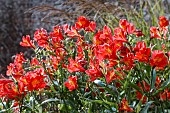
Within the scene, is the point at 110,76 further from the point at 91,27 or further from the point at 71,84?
the point at 91,27

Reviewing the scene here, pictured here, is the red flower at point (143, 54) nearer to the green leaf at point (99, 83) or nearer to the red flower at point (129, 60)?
the red flower at point (129, 60)

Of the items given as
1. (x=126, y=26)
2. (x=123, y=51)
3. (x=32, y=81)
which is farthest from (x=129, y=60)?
(x=32, y=81)

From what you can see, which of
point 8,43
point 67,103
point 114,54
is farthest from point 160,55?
point 8,43

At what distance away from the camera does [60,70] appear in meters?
1.50

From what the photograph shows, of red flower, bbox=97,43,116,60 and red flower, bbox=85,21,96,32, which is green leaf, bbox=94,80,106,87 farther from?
red flower, bbox=85,21,96,32

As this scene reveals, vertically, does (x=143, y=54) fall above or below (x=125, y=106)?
above

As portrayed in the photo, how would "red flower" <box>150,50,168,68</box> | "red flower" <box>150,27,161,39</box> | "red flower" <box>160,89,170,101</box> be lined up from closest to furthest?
"red flower" <box>150,50,168,68</box> < "red flower" <box>160,89,170,101</box> < "red flower" <box>150,27,161,39</box>

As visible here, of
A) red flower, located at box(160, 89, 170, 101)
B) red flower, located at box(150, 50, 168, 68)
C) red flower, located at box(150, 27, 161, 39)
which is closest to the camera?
red flower, located at box(150, 50, 168, 68)

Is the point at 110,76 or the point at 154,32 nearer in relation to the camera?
the point at 110,76

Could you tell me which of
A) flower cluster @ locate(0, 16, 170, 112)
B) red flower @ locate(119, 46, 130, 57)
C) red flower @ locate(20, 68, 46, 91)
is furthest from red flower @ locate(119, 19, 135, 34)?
red flower @ locate(20, 68, 46, 91)

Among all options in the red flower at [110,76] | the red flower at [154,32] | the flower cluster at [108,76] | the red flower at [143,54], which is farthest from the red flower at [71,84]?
the red flower at [154,32]

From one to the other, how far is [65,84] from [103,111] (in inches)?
6.2

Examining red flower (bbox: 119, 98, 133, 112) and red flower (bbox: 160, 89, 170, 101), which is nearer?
red flower (bbox: 119, 98, 133, 112)

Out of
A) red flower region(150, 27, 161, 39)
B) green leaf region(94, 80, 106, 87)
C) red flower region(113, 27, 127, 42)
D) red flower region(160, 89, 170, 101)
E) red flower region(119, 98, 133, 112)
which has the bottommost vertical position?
red flower region(160, 89, 170, 101)
